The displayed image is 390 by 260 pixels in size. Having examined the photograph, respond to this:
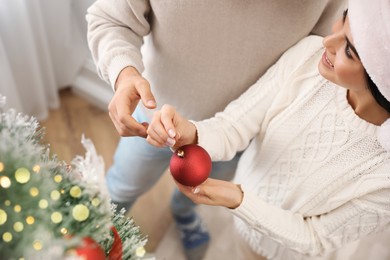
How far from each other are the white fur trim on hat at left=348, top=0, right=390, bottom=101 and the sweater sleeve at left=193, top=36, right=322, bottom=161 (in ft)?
0.62

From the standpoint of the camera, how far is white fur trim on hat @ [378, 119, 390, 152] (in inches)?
24.5

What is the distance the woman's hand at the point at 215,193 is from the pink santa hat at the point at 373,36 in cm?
30

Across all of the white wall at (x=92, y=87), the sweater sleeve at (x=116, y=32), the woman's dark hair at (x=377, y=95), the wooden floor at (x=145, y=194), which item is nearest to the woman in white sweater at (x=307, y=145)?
the woman's dark hair at (x=377, y=95)

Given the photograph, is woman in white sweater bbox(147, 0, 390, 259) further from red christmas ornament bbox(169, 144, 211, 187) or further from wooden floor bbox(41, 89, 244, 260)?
wooden floor bbox(41, 89, 244, 260)

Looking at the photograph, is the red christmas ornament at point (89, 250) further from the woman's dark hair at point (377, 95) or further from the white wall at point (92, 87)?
the white wall at point (92, 87)

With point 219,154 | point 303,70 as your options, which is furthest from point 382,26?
point 219,154

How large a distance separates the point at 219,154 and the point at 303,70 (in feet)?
0.69

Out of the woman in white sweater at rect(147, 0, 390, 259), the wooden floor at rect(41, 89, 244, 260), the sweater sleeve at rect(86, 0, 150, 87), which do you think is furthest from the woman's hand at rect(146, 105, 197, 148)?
the wooden floor at rect(41, 89, 244, 260)

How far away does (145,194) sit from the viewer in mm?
1529

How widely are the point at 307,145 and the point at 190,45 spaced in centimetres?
28

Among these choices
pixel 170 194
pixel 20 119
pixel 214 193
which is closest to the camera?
pixel 20 119

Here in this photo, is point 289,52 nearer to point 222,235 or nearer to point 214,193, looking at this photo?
point 214,193

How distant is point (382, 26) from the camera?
51cm

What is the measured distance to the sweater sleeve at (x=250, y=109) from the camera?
2.45 ft
